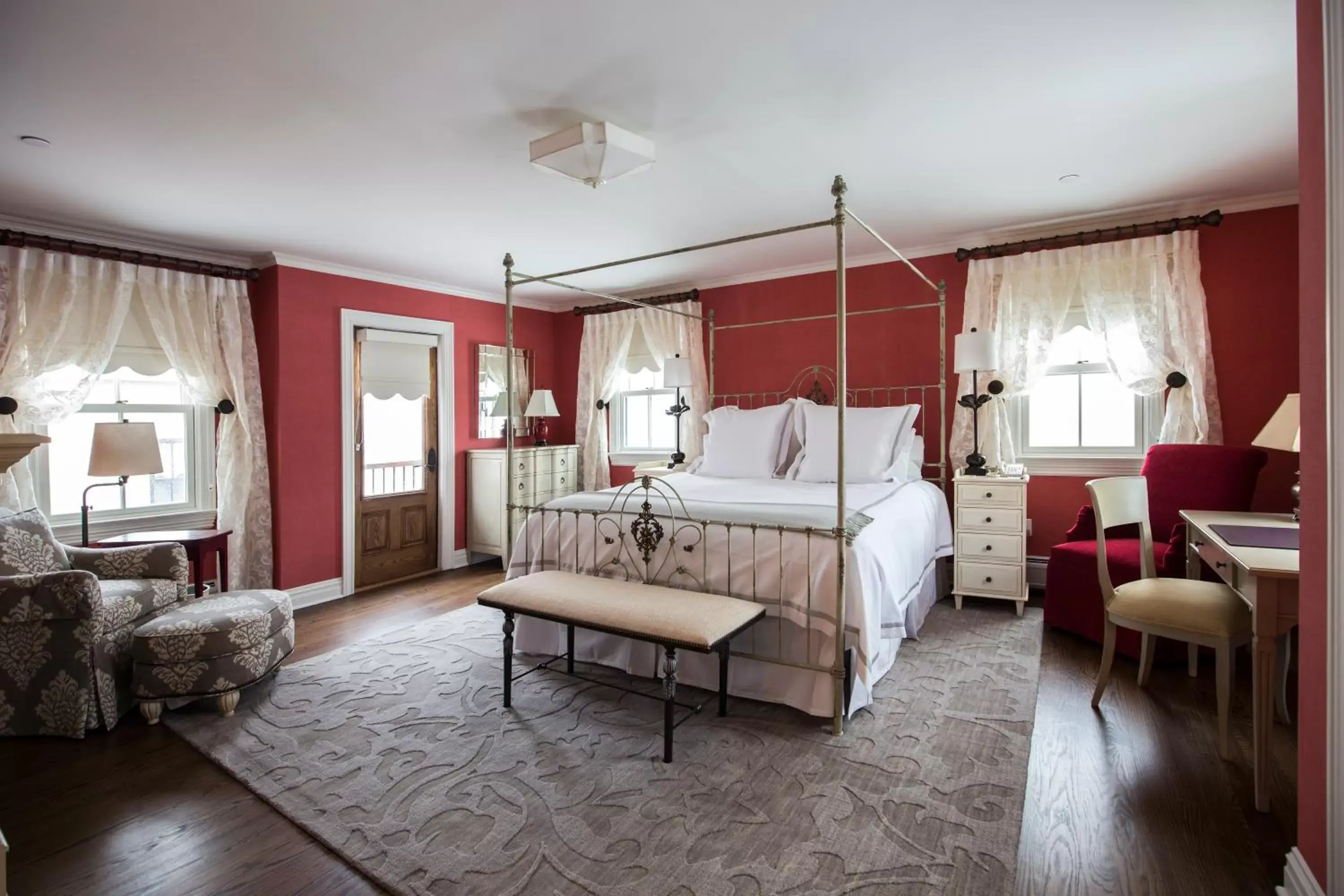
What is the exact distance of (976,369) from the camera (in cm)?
395

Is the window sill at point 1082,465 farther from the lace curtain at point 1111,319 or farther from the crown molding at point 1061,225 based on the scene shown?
the crown molding at point 1061,225

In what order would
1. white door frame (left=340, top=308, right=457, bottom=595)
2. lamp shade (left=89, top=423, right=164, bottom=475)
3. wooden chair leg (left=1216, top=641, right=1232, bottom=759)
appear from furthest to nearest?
white door frame (left=340, top=308, right=457, bottom=595) < lamp shade (left=89, top=423, right=164, bottom=475) < wooden chair leg (left=1216, top=641, right=1232, bottom=759)

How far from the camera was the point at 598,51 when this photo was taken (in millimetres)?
2090

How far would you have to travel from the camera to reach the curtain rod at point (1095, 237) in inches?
144

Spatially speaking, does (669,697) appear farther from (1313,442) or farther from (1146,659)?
(1146,659)

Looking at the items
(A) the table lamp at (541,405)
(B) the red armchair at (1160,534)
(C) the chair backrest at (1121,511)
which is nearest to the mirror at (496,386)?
(A) the table lamp at (541,405)

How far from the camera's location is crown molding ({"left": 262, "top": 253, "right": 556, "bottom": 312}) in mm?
4398

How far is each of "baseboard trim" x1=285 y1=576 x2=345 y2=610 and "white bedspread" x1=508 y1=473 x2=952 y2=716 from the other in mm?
1984

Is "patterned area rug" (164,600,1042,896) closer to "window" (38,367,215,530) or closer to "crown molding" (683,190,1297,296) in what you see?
"window" (38,367,215,530)

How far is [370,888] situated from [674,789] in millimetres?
910

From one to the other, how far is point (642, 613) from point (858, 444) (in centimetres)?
206

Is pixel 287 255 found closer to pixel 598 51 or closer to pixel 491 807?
→ pixel 598 51

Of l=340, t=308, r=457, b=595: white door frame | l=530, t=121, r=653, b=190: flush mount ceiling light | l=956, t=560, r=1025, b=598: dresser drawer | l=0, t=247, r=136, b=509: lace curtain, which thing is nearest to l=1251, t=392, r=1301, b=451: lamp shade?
l=956, t=560, r=1025, b=598: dresser drawer

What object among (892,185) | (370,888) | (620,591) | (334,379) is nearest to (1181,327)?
(892,185)
